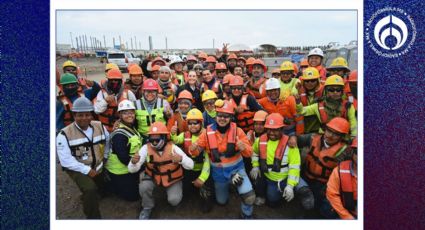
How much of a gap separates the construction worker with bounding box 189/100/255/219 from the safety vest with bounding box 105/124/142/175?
0.67 meters

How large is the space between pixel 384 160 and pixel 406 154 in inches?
8.4

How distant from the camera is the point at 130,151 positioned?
3.27 meters

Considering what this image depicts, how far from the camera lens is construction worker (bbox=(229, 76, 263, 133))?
12.2 ft

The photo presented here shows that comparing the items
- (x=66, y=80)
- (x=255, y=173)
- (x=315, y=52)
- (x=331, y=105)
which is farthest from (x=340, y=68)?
(x=66, y=80)

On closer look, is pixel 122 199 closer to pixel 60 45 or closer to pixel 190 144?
pixel 190 144

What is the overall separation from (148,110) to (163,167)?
0.80 m

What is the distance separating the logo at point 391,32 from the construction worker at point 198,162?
75.6 inches

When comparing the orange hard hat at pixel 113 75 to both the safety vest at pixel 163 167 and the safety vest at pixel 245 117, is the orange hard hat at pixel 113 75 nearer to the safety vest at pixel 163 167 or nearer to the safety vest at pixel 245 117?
the safety vest at pixel 163 167

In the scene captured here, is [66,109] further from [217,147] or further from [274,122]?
[274,122]

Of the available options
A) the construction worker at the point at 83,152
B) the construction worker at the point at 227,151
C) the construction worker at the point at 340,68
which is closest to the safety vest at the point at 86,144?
the construction worker at the point at 83,152

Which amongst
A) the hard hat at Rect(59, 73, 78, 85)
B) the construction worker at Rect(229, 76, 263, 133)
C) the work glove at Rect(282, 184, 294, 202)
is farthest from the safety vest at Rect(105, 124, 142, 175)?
the work glove at Rect(282, 184, 294, 202)

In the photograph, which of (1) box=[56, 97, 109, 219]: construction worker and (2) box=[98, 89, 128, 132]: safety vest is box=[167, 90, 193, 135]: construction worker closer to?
(2) box=[98, 89, 128, 132]: safety vest

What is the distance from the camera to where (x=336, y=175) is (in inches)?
110

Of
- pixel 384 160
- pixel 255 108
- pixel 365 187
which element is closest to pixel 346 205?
pixel 365 187
